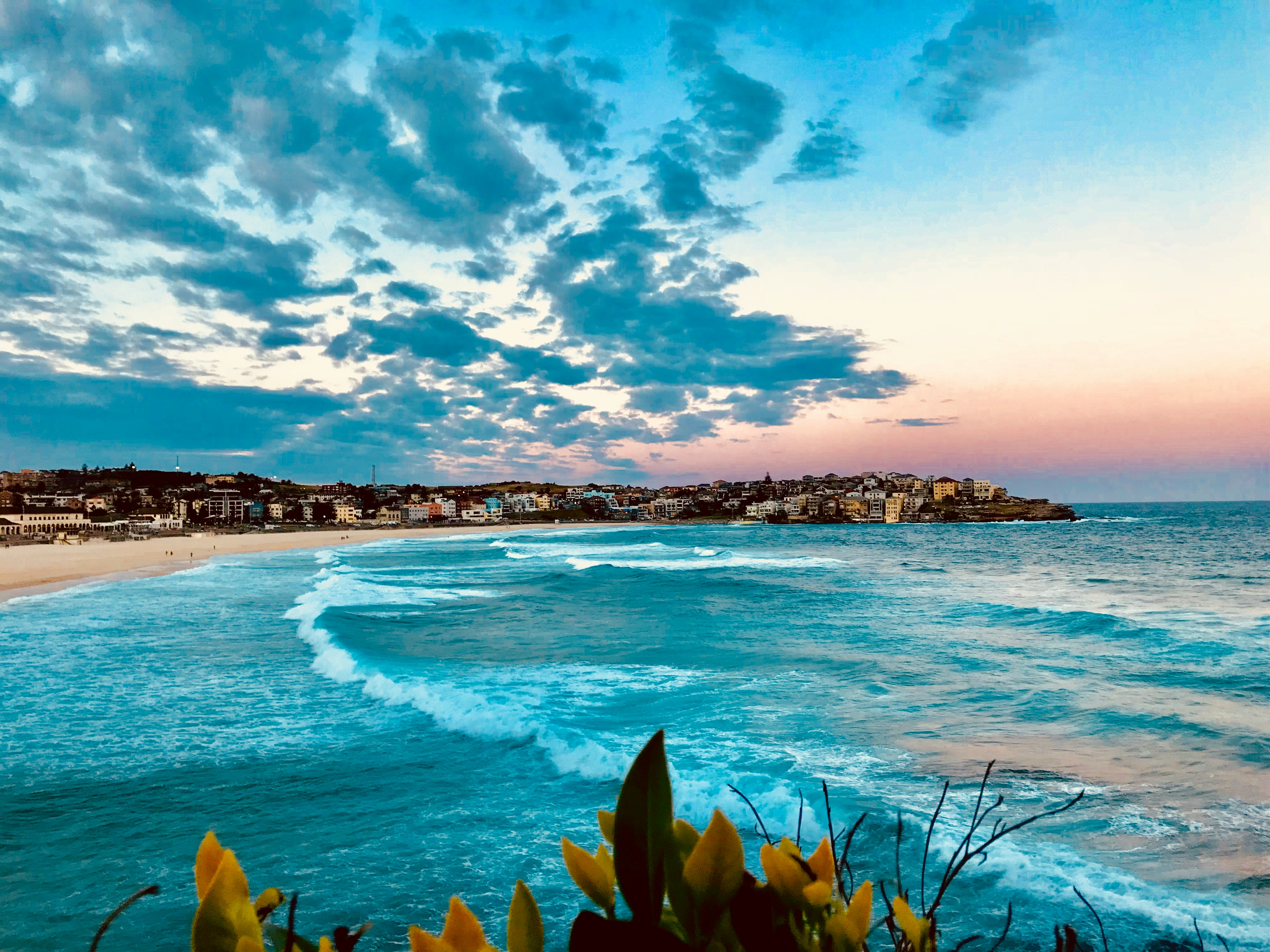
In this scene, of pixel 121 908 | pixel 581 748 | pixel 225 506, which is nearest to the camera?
pixel 121 908

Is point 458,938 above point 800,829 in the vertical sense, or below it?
above

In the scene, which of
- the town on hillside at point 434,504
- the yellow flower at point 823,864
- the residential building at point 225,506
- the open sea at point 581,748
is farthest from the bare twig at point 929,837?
the residential building at point 225,506

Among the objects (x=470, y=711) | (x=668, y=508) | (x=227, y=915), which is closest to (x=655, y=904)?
(x=227, y=915)

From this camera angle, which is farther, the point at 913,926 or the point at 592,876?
the point at 913,926

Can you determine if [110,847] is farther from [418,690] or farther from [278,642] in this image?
[278,642]

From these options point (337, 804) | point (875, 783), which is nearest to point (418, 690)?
point (337, 804)

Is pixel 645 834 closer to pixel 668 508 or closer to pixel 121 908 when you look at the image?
pixel 121 908

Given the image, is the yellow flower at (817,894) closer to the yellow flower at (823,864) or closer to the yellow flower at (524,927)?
the yellow flower at (823,864)

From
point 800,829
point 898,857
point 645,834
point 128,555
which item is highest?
point 645,834
